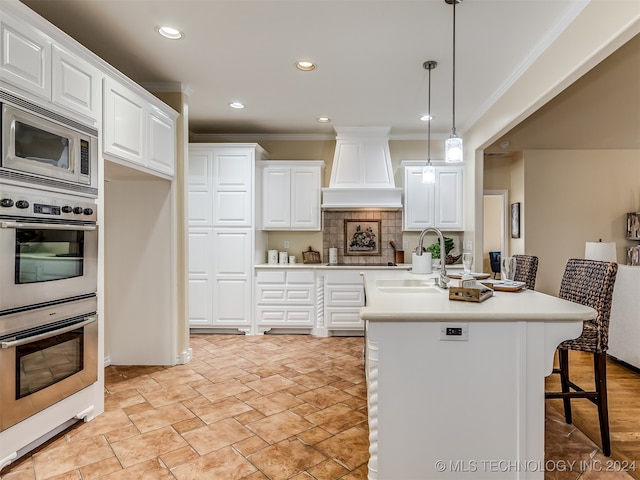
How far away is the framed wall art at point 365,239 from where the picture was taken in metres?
5.38

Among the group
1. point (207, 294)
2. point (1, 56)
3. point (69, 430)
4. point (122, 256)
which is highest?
point (1, 56)

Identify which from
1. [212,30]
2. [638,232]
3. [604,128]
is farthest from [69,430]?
[638,232]

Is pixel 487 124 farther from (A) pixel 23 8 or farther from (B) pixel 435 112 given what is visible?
(A) pixel 23 8

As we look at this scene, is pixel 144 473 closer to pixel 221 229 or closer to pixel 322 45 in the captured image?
pixel 322 45

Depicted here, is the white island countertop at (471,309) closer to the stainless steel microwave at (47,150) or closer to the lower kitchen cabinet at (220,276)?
the stainless steel microwave at (47,150)

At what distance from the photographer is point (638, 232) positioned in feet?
19.5

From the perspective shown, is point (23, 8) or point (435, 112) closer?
point (23, 8)

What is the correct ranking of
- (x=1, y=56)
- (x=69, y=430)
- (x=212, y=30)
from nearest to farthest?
(x=1, y=56), (x=69, y=430), (x=212, y=30)

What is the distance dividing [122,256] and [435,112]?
3.72m

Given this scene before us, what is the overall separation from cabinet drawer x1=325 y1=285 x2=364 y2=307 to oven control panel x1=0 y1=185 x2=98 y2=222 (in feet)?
9.58

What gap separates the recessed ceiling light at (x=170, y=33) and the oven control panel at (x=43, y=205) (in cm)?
129

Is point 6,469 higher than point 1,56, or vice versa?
point 1,56

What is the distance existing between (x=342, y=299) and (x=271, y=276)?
0.96 metres

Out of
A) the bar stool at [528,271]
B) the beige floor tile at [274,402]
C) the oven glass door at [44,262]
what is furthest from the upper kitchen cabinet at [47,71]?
the bar stool at [528,271]
